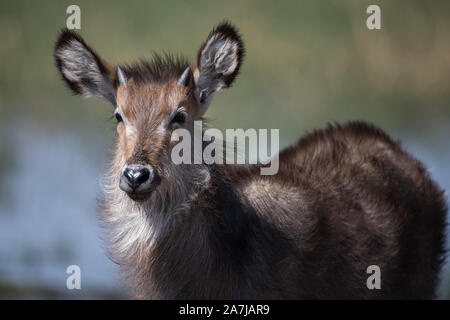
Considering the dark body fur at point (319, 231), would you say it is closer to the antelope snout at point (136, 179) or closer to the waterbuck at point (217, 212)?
the waterbuck at point (217, 212)

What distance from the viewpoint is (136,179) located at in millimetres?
7508

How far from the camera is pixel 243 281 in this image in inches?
321

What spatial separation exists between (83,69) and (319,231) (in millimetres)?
3296

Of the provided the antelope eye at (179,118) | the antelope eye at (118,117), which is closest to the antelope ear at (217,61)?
the antelope eye at (179,118)

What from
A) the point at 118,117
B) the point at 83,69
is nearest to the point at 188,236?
the point at 118,117

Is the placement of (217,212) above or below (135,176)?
below

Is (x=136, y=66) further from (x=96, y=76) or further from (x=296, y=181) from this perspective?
(x=296, y=181)

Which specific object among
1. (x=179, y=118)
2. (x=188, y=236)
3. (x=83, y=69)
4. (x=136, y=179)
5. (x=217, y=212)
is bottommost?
(x=188, y=236)

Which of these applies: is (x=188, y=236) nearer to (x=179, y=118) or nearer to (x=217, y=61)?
(x=179, y=118)

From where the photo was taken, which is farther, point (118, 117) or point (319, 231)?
point (319, 231)

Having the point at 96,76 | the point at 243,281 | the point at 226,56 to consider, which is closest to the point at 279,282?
the point at 243,281

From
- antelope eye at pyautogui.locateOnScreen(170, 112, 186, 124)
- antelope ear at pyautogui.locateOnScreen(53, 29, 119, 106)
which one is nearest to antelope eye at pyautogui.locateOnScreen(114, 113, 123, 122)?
antelope ear at pyautogui.locateOnScreen(53, 29, 119, 106)

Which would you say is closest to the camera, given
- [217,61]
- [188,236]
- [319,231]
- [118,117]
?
[188,236]

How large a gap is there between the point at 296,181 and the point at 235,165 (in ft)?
2.65
